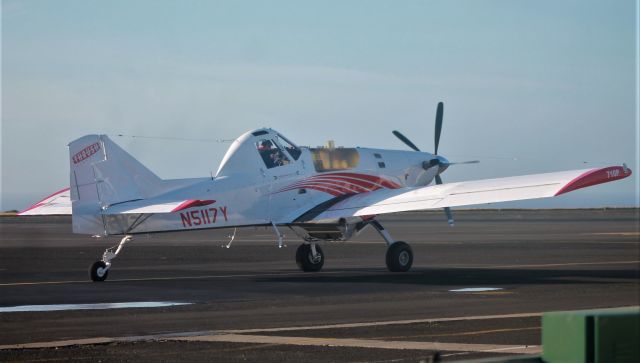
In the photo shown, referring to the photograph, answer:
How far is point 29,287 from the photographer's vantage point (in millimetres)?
21984

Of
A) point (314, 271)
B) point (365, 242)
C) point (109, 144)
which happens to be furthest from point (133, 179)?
point (365, 242)

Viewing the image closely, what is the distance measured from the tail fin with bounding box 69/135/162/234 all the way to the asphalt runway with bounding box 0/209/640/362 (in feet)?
5.27

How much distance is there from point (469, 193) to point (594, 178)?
11.9ft

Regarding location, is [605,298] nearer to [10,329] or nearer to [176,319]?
[176,319]

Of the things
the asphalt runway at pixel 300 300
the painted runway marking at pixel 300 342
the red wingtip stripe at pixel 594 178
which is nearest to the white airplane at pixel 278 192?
the red wingtip stripe at pixel 594 178

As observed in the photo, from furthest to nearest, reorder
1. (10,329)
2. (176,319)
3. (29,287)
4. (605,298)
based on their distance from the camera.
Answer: (29,287)
(605,298)
(176,319)
(10,329)

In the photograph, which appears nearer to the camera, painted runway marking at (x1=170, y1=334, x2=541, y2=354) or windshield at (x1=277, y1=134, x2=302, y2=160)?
painted runway marking at (x1=170, y1=334, x2=541, y2=354)

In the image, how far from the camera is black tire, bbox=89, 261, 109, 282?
76.6ft

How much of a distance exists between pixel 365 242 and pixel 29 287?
78.8 ft

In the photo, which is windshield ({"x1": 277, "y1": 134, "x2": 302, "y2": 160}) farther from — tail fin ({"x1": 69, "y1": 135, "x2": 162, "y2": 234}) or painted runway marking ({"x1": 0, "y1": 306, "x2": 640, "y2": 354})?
painted runway marking ({"x1": 0, "y1": 306, "x2": 640, "y2": 354})

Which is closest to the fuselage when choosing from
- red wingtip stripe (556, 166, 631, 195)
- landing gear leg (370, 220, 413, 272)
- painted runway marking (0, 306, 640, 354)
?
landing gear leg (370, 220, 413, 272)

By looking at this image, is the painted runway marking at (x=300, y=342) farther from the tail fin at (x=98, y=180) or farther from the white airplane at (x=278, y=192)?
the tail fin at (x=98, y=180)

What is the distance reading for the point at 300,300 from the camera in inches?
742

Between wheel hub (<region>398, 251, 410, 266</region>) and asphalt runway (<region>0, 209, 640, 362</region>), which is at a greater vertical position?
wheel hub (<region>398, 251, 410, 266</region>)
